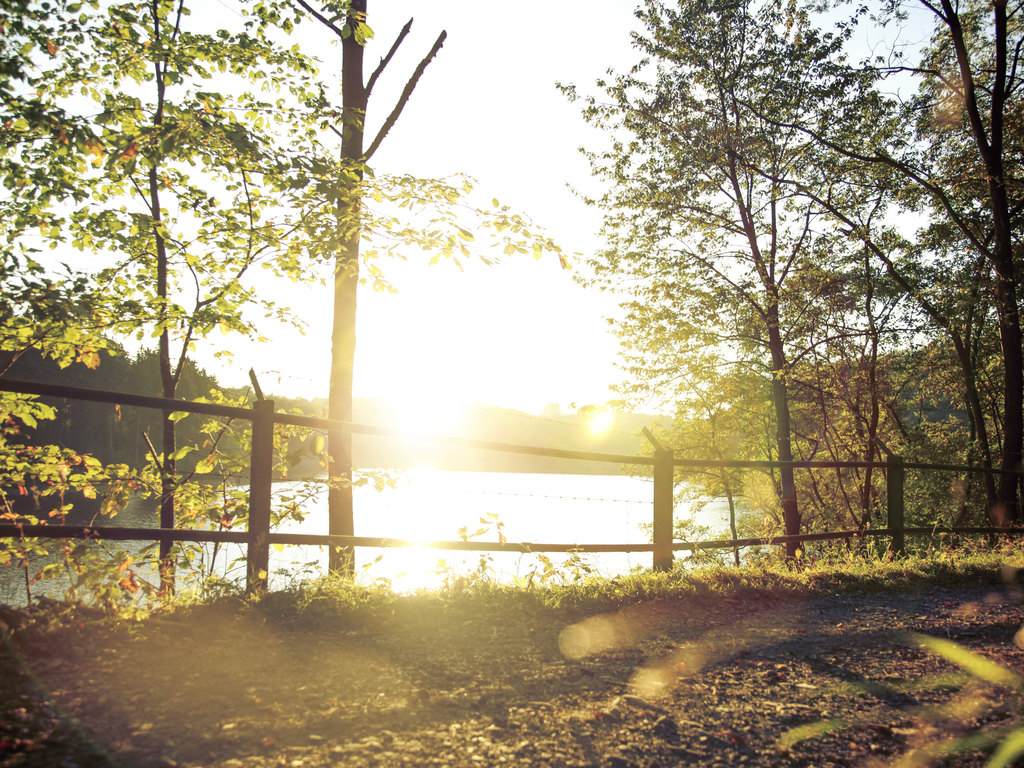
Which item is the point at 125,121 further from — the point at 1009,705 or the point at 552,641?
the point at 1009,705

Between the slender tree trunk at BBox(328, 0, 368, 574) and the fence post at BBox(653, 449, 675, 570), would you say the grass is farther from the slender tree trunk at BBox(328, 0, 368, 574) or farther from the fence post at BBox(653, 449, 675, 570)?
the slender tree trunk at BBox(328, 0, 368, 574)

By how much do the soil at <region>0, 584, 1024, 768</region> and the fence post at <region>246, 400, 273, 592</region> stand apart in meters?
0.39

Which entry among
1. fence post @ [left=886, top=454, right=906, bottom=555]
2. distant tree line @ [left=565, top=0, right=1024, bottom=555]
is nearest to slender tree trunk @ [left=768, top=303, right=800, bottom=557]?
distant tree line @ [left=565, top=0, right=1024, bottom=555]

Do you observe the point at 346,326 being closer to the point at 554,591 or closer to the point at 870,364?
the point at 554,591

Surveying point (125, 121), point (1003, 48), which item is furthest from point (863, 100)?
point (125, 121)

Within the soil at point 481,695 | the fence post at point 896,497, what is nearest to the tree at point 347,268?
the soil at point 481,695

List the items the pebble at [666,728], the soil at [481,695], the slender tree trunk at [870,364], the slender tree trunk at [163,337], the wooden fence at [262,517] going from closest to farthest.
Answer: the soil at [481,695] → the pebble at [666,728] → the wooden fence at [262,517] → the slender tree trunk at [163,337] → the slender tree trunk at [870,364]

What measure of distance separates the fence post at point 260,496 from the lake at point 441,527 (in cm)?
12

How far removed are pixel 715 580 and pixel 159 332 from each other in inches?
238

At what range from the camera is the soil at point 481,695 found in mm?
2355

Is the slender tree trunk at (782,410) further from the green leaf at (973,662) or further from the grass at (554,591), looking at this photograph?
the green leaf at (973,662)

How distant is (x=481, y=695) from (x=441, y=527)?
3857cm

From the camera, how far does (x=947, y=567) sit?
674 cm

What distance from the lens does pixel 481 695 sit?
3.01 meters
